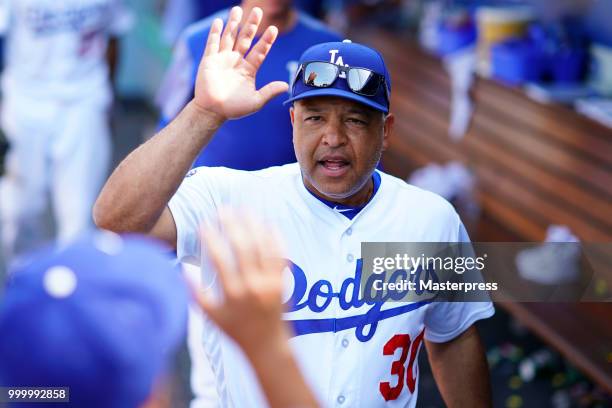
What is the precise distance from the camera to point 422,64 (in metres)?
6.98

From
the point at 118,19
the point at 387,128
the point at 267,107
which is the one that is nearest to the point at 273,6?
the point at 267,107

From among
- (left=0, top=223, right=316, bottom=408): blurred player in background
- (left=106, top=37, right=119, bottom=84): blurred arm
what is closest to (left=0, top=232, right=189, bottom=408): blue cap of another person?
(left=0, top=223, right=316, bottom=408): blurred player in background

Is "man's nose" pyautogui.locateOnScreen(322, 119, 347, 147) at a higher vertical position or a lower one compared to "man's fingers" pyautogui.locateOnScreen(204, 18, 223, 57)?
lower

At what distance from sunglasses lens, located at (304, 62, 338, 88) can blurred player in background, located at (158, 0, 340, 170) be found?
1.19 metres

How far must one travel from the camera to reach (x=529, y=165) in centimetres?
562

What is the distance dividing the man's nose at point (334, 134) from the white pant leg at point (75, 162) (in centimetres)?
348

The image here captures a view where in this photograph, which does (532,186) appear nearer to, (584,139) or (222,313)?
(584,139)

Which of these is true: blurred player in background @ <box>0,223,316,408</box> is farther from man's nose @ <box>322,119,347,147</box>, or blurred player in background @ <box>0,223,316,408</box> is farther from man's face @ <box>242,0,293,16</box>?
man's face @ <box>242,0,293,16</box>

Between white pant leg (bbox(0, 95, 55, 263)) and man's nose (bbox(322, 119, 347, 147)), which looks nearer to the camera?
man's nose (bbox(322, 119, 347, 147))

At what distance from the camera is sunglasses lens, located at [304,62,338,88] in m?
2.48

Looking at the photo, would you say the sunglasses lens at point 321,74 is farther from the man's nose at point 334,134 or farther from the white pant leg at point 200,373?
the white pant leg at point 200,373

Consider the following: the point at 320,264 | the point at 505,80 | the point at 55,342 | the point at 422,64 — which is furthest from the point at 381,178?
the point at 422,64

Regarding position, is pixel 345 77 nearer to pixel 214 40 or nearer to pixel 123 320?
pixel 214 40

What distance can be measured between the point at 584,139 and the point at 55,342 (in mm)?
4229
